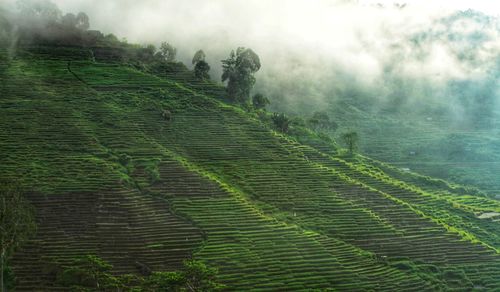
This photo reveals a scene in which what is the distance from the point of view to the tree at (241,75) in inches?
4363

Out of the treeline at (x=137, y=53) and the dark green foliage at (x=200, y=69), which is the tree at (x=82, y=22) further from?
the dark green foliage at (x=200, y=69)

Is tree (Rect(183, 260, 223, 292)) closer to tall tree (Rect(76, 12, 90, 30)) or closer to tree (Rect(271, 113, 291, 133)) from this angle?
tree (Rect(271, 113, 291, 133))

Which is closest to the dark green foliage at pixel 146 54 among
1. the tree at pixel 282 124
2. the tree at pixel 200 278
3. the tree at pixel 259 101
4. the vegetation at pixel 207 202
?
the vegetation at pixel 207 202

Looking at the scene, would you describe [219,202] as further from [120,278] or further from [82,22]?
[82,22]

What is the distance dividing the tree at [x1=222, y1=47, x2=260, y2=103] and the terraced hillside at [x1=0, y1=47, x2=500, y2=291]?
7.28m

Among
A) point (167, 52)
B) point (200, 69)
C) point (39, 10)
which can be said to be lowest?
point (200, 69)

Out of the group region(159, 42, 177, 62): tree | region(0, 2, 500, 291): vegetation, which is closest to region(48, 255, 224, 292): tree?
region(0, 2, 500, 291): vegetation

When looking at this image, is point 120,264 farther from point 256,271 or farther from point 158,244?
point 256,271

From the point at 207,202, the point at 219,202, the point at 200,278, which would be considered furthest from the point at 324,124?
the point at 200,278

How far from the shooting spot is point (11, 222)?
55219 millimetres

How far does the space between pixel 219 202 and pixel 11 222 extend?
24.6m

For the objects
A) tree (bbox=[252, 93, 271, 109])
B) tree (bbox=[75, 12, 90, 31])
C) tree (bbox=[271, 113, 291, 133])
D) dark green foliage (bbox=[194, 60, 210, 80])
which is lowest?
tree (bbox=[271, 113, 291, 133])

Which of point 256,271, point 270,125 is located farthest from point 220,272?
point 270,125

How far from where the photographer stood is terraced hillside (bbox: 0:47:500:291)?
61.9 meters
